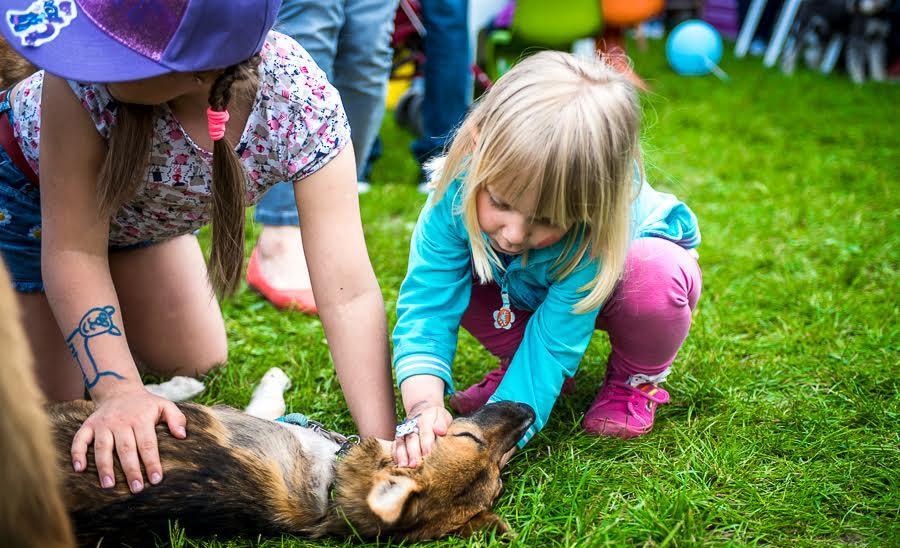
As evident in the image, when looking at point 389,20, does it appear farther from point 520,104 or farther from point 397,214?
point 520,104

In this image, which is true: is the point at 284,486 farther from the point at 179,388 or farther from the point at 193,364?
the point at 193,364

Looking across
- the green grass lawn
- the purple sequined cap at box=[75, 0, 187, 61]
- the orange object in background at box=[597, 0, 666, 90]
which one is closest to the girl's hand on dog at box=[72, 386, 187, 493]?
the green grass lawn

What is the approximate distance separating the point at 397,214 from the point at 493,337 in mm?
2009

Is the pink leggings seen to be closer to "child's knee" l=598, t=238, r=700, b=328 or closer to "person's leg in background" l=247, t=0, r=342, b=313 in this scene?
"child's knee" l=598, t=238, r=700, b=328

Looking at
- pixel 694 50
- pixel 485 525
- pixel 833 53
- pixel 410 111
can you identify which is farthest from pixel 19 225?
pixel 833 53

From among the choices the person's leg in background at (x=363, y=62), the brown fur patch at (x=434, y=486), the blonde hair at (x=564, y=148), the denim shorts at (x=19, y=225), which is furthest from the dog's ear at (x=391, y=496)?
the person's leg in background at (x=363, y=62)

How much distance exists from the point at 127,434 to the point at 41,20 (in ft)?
3.06

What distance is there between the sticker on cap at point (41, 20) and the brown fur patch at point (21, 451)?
676 millimetres

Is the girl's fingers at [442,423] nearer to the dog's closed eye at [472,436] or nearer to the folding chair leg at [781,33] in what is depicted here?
the dog's closed eye at [472,436]

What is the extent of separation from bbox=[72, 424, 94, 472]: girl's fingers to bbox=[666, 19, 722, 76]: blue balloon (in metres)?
7.15

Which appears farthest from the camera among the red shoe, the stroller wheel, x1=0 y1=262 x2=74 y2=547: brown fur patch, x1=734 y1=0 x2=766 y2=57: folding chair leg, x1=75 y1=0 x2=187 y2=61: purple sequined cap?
x1=734 y1=0 x2=766 y2=57: folding chair leg

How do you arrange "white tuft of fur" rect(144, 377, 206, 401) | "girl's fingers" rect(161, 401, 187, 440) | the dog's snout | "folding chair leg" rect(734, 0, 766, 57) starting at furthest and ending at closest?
"folding chair leg" rect(734, 0, 766, 57) < "white tuft of fur" rect(144, 377, 206, 401) < the dog's snout < "girl's fingers" rect(161, 401, 187, 440)

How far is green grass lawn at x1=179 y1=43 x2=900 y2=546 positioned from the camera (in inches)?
82.7

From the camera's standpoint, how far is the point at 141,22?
1.75m
